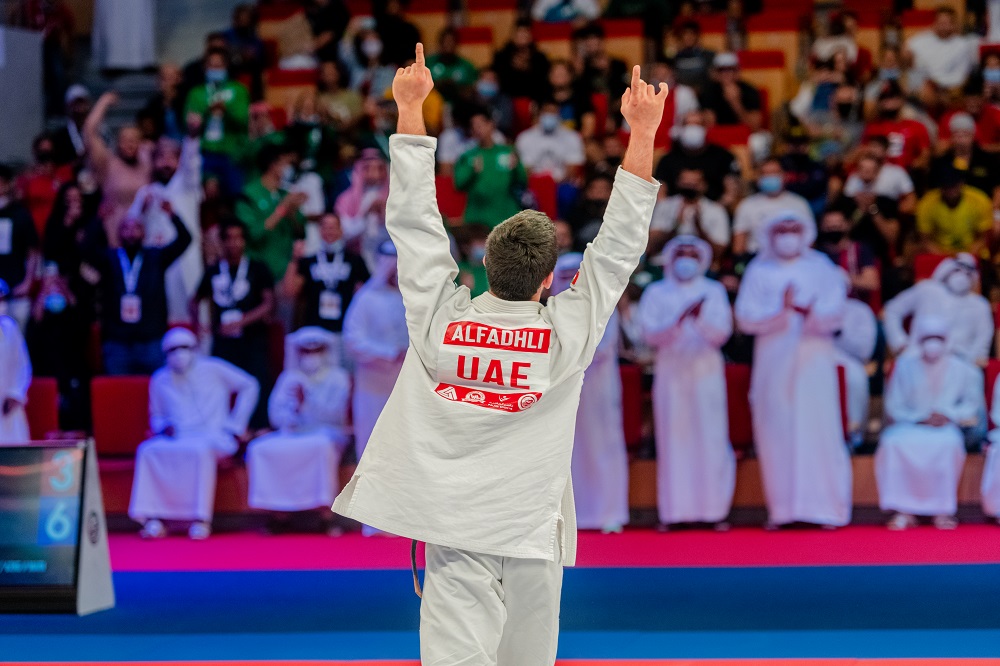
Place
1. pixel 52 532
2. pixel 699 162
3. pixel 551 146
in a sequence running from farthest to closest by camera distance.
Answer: pixel 551 146, pixel 699 162, pixel 52 532

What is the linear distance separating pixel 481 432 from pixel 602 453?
5.01 meters

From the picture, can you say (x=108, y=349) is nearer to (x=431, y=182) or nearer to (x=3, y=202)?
(x=3, y=202)

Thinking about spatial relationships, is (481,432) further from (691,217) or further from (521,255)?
(691,217)

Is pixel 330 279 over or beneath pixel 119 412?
over

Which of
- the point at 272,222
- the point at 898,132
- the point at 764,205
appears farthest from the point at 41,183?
the point at 898,132

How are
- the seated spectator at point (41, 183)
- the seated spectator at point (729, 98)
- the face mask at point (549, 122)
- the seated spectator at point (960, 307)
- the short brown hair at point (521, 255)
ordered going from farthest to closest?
the seated spectator at point (729, 98), the face mask at point (549, 122), the seated spectator at point (41, 183), the seated spectator at point (960, 307), the short brown hair at point (521, 255)

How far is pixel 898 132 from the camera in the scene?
31.8ft

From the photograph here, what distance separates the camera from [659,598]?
19.0 ft

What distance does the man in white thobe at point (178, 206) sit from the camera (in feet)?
28.9

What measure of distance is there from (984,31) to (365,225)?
5.83 meters

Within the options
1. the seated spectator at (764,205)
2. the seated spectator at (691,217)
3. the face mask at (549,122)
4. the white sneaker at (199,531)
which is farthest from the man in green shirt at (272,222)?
the seated spectator at (764,205)

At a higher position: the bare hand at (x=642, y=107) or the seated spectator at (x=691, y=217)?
the bare hand at (x=642, y=107)

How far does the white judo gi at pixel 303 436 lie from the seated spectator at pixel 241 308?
24 centimetres

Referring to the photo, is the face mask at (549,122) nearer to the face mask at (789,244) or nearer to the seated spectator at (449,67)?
the seated spectator at (449,67)
